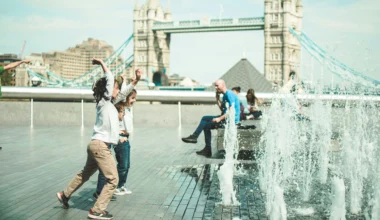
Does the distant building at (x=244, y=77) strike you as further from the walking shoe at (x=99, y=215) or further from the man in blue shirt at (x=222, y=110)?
the walking shoe at (x=99, y=215)

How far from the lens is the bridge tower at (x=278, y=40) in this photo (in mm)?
81062

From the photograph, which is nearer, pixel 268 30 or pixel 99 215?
pixel 99 215

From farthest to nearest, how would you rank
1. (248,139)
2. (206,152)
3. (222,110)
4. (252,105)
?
(252,105)
(206,152)
(222,110)
(248,139)

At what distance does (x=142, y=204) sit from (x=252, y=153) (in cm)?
334

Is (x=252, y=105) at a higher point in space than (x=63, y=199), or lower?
higher

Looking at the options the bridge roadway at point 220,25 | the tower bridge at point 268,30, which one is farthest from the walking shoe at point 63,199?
the bridge roadway at point 220,25

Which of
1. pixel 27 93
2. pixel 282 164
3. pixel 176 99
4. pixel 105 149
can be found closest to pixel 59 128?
pixel 27 93

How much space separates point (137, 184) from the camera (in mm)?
5352

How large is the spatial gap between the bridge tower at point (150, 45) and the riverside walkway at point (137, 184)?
86645 mm

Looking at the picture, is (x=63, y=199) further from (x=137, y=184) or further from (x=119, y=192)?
(x=137, y=184)

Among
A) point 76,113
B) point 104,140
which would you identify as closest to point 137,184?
point 104,140

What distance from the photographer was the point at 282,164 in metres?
6.83

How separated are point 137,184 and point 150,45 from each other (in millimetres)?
91140

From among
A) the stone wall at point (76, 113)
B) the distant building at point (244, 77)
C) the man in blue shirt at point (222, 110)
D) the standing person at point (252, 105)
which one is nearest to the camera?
the man in blue shirt at point (222, 110)
